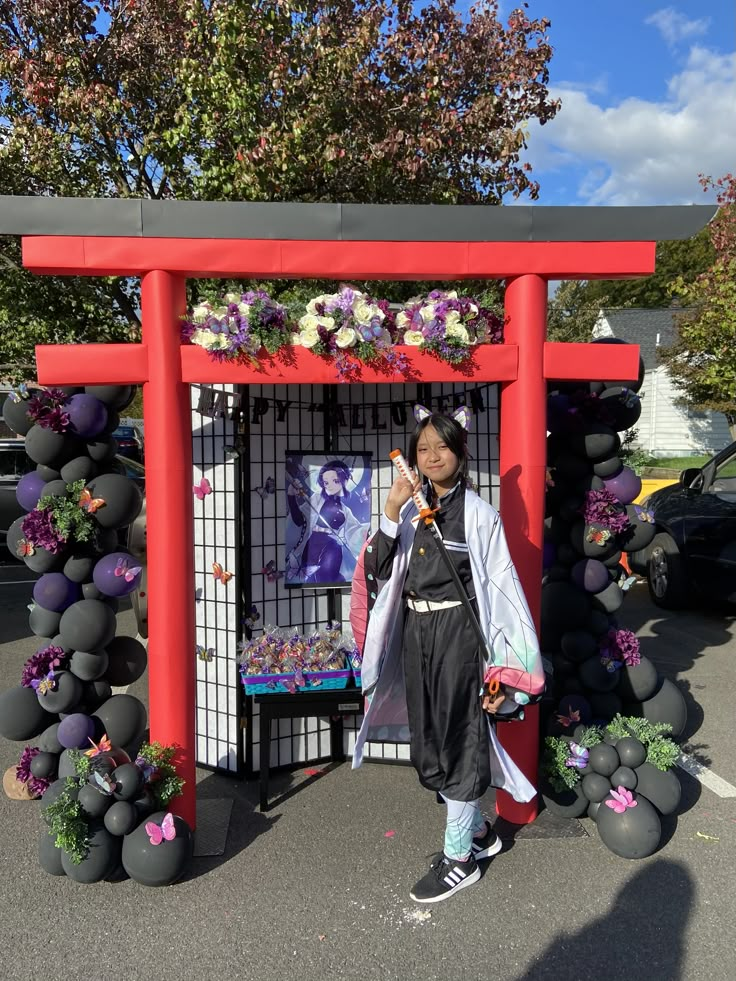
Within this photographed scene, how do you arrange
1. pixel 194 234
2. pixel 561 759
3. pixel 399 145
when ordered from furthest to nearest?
pixel 399 145
pixel 561 759
pixel 194 234

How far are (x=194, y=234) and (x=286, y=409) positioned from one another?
1.18 meters

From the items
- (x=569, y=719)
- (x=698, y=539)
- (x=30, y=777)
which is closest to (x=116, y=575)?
(x=30, y=777)

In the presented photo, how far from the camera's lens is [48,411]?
3498 millimetres

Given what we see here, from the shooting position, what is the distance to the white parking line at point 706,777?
3973 mm

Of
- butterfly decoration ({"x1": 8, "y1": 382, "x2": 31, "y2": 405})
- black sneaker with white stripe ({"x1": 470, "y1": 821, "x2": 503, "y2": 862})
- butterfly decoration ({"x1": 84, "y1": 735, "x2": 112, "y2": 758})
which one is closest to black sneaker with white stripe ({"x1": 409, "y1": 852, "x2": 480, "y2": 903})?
black sneaker with white stripe ({"x1": 470, "y1": 821, "x2": 503, "y2": 862})

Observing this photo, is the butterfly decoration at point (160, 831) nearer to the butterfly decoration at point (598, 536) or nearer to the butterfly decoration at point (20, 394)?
the butterfly decoration at point (20, 394)

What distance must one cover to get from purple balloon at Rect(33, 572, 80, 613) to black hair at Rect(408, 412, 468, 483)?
1898 mm

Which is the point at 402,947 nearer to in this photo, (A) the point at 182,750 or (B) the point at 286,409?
(A) the point at 182,750

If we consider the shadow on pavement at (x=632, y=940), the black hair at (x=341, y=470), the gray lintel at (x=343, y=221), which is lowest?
the shadow on pavement at (x=632, y=940)

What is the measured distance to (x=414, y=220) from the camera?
315cm

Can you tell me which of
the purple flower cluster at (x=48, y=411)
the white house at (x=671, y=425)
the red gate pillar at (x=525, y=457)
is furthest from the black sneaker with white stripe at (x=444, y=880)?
the white house at (x=671, y=425)

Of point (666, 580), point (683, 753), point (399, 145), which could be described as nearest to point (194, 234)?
point (683, 753)

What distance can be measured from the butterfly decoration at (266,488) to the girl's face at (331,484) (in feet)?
0.95

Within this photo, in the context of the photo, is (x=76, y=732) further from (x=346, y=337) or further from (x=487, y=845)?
(x=346, y=337)
